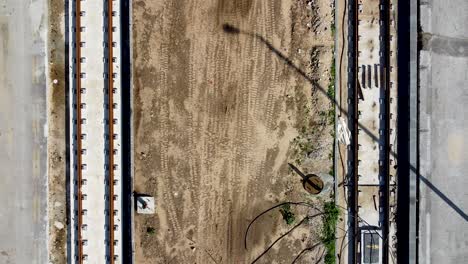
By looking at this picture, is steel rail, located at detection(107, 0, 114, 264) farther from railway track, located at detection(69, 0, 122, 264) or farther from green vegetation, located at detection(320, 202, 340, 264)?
green vegetation, located at detection(320, 202, 340, 264)

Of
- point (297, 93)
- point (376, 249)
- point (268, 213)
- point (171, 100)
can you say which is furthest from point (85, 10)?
point (376, 249)

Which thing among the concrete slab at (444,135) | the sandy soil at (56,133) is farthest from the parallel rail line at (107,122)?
the concrete slab at (444,135)

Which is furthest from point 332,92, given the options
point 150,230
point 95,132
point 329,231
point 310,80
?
point 95,132

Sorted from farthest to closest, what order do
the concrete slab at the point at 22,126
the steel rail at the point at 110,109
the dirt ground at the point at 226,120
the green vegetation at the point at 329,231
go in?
1. the green vegetation at the point at 329,231
2. the dirt ground at the point at 226,120
3. the concrete slab at the point at 22,126
4. the steel rail at the point at 110,109

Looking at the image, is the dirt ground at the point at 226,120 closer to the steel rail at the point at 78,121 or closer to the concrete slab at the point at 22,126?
the steel rail at the point at 78,121

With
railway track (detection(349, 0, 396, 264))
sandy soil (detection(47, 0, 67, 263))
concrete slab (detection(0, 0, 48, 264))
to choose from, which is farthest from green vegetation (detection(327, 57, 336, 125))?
concrete slab (detection(0, 0, 48, 264))

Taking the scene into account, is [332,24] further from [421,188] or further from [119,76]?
[119,76]
